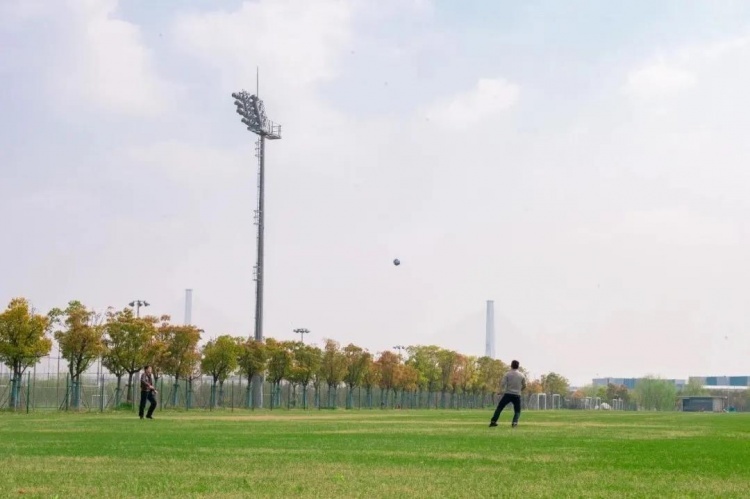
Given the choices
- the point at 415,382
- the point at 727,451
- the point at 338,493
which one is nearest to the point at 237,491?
the point at 338,493

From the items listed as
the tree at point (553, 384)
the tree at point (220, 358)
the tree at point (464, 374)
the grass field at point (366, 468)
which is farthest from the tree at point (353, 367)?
the tree at point (553, 384)

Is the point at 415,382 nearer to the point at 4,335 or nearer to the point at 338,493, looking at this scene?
the point at 4,335

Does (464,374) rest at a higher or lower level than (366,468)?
higher

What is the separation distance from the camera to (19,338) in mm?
42844

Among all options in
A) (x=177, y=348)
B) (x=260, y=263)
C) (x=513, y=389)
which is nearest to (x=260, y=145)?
(x=260, y=263)

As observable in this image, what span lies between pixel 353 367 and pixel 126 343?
29842 millimetres

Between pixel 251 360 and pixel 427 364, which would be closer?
pixel 251 360

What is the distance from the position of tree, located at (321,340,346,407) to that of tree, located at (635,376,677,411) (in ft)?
351

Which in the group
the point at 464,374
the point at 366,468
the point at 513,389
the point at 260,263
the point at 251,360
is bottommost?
the point at 366,468

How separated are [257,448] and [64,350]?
36.2 metres

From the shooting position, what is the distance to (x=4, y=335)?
1686 inches

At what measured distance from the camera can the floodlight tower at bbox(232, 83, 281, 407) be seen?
2694 inches

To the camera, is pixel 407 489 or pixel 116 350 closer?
pixel 407 489

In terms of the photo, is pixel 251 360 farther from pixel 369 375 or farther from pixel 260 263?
pixel 369 375
